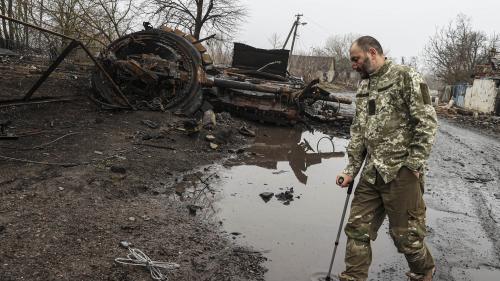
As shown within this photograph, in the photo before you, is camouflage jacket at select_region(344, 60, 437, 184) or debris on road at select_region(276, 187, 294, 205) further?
debris on road at select_region(276, 187, 294, 205)

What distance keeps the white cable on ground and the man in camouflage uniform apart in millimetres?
Answer: 1422

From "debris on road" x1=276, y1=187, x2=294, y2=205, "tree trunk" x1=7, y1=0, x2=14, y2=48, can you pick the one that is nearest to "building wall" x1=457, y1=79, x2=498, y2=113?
"debris on road" x1=276, y1=187, x2=294, y2=205

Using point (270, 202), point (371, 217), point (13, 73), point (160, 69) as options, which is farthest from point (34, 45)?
point (371, 217)

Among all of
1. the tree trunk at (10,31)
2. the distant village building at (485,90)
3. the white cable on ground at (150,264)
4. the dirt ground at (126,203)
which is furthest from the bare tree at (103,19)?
the distant village building at (485,90)

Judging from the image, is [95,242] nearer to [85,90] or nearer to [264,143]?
[264,143]

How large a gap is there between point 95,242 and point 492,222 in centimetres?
486

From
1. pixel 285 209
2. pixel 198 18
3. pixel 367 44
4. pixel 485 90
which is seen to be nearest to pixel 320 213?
pixel 285 209

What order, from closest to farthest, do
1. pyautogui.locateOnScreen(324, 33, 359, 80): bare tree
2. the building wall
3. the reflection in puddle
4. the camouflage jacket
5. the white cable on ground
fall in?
the camouflage jacket
the white cable on ground
the reflection in puddle
the building wall
pyautogui.locateOnScreen(324, 33, 359, 80): bare tree

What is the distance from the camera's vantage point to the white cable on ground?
11.4 feet

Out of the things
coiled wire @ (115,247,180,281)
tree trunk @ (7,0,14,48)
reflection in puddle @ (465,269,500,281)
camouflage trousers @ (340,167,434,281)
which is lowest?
reflection in puddle @ (465,269,500,281)

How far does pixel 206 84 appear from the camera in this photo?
11.0 metres

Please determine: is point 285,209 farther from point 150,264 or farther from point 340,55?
point 340,55

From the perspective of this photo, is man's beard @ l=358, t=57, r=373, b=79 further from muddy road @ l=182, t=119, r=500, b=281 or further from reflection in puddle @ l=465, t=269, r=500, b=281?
reflection in puddle @ l=465, t=269, r=500, b=281

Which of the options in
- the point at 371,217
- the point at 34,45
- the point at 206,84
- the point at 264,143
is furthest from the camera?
the point at 34,45
